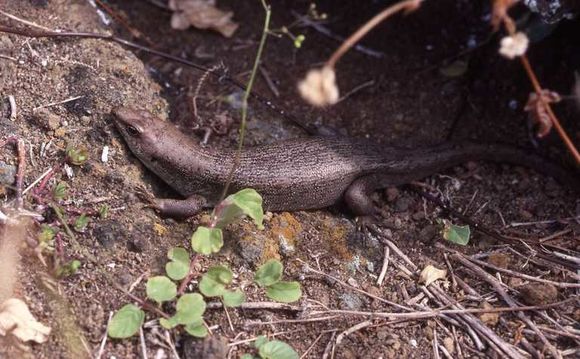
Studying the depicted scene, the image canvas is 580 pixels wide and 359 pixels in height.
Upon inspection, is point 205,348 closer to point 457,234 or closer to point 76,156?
point 76,156

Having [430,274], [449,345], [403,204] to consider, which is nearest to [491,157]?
[403,204]

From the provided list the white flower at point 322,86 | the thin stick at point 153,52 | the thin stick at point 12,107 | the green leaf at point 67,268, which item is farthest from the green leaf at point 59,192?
the white flower at point 322,86

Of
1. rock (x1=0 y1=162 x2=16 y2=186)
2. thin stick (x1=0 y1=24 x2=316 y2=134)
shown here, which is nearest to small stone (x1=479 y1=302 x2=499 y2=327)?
thin stick (x1=0 y1=24 x2=316 y2=134)

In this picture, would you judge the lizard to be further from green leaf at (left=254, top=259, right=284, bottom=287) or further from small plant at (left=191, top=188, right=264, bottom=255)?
green leaf at (left=254, top=259, right=284, bottom=287)

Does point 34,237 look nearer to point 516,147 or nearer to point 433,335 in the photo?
point 433,335

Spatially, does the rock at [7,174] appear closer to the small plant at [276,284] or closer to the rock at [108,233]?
the rock at [108,233]

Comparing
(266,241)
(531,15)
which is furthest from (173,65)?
(531,15)
